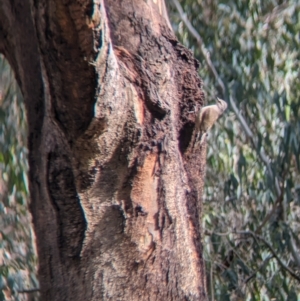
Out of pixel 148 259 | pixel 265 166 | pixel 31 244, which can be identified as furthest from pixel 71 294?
pixel 265 166

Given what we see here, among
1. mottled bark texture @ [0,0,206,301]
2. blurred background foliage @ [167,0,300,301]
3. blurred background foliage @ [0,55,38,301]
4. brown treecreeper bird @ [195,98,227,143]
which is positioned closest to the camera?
mottled bark texture @ [0,0,206,301]

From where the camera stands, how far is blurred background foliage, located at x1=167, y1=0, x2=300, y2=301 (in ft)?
7.38

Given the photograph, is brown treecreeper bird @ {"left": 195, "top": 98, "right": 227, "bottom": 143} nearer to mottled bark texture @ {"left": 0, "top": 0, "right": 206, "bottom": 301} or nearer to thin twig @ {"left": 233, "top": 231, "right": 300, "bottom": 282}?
mottled bark texture @ {"left": 0, "top": 0, "right": 206, "bottom": 301}

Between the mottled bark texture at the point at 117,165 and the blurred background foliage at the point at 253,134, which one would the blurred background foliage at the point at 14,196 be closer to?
the blurred background foliage at the point at 253,134

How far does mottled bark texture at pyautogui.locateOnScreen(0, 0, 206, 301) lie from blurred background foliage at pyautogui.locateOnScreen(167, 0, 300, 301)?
4.04 ft

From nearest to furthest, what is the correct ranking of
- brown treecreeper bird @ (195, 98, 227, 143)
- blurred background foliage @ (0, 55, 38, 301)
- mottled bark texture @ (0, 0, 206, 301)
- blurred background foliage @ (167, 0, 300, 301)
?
mottled bark texture @ (0, 0, 206, 301), brown treecreeper bird @ (195, 98, 227, 143), blurred background foliage @ (0, 55, 38, 301), blurred background foliage @ (167, 0, 300, 301)

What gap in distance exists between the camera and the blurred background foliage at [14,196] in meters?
2.14

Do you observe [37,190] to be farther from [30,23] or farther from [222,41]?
[222,41]

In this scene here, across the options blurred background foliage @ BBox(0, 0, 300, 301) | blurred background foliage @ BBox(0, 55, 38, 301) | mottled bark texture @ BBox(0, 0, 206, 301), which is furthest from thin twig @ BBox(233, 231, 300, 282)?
mottled bark texture @ BBox(0, 0, 206, 301)

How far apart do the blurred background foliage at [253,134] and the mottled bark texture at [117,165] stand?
4.04ft

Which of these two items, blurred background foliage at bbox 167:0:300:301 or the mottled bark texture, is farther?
blurred background foliage at bbox 167:0:300:301

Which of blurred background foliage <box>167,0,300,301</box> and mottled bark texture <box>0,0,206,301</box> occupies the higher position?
blurred background foliage <box>167,0,300,301</box>

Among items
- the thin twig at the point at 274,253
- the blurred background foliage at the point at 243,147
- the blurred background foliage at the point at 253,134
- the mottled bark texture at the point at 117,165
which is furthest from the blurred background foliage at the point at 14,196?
the mottled bark texture at the point at 117,165

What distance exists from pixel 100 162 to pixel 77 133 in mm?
60
